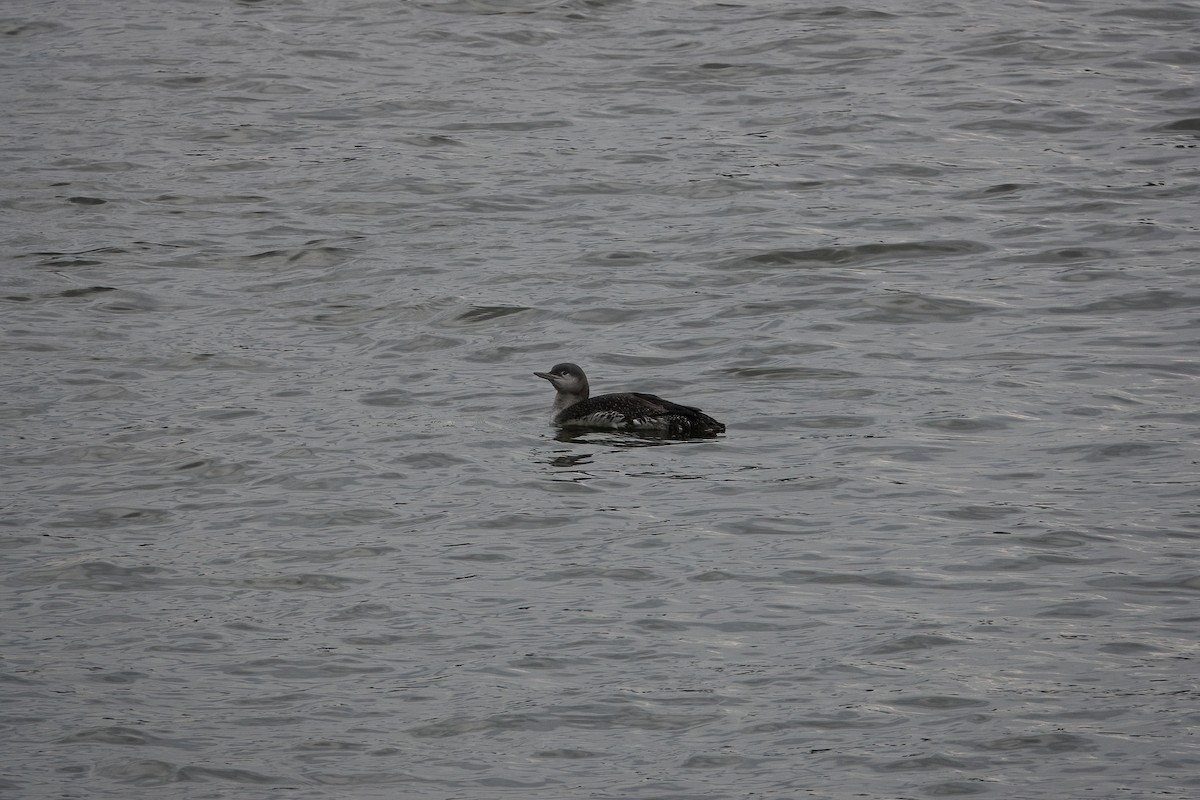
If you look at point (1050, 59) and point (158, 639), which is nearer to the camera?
point (158, 639)

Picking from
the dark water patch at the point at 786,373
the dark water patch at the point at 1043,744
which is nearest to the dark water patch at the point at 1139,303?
the dark water patch at the point at 786,373

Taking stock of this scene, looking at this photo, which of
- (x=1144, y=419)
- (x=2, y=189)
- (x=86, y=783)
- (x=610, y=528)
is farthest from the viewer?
(x=2, y=189)

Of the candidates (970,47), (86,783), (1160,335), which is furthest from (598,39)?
(86,783)

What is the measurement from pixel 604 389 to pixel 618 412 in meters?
1.15

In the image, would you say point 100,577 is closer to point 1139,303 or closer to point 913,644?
point 913,644

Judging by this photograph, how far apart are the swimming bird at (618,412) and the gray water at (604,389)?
0.17 meters

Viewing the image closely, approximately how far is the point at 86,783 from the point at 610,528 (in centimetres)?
429

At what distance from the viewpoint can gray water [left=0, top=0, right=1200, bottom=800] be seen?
30.1 ft

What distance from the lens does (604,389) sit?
50.0 ft

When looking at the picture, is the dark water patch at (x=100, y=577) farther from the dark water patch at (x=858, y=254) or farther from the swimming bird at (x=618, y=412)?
the dark water patch at (x=858, y=254)

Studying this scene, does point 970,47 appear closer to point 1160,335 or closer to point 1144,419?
point 1160,335

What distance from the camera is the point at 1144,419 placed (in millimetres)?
13602

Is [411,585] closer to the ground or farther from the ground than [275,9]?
closer to the ground

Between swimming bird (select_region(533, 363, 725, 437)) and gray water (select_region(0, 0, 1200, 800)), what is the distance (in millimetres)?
168
